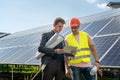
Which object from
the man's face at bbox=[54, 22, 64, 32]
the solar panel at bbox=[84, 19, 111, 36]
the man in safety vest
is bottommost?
the man in safety vest

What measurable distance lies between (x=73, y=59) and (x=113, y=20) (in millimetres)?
6972

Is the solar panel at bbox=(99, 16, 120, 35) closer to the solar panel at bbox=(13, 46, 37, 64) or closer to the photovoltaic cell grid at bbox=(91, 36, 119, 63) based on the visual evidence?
the photovoltaic cell grid at bbox=(91, 36, 119, 63)

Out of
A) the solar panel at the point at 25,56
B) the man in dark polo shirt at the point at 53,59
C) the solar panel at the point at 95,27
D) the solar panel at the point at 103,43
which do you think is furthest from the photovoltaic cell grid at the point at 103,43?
the man in dark polo shirt at the point at 53,59

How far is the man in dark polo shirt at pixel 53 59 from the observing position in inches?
240

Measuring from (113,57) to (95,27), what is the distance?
3932mm

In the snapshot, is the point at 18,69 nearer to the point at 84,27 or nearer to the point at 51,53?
the point at 84,27

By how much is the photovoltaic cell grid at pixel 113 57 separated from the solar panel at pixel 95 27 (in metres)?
2.56

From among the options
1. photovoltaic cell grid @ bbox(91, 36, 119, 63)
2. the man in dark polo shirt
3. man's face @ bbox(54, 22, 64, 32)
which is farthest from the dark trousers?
photovoltaic cell grid @ bbox(91, 36, 119, 63)

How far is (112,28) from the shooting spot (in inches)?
462

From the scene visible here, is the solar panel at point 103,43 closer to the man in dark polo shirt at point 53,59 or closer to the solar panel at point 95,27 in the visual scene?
the solar panel at point 95,27

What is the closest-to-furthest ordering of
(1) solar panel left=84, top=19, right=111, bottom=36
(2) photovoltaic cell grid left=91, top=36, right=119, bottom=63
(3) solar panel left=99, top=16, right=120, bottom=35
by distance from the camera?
(2) photovoltaic cell grid left=91, top=36, right=119, bottom=63, (3) solar panel left=99, top=16, right=120, bottom=35, (1) solar panel left=84, top=19, right=111, bottom=36

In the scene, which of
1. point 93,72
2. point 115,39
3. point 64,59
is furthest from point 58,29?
point 115,39

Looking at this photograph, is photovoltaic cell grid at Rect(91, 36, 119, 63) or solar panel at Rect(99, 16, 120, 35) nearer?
photovoltaic cell grid at Rect(91, 36, 119, 63)

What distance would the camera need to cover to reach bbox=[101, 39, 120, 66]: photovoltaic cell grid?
8.95 m
